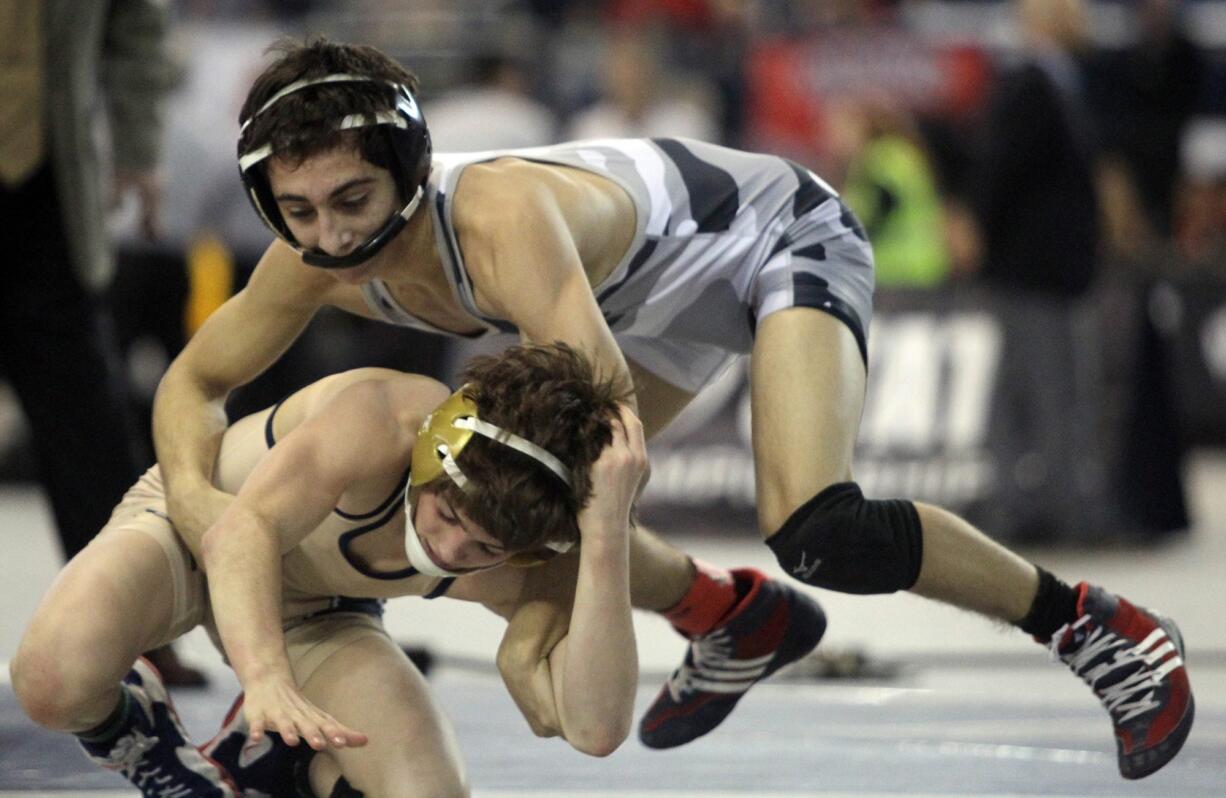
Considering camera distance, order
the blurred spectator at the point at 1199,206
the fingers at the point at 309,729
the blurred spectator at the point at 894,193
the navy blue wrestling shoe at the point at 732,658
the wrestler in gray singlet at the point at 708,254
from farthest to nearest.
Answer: the blurred spectator at the point at 1199,206 → the blurred spectator at the point at 894,193 → the navy blue wrestling shoe at the point at 732,658 → the wrestler in gray singlet at the point at 708,254 → the fingers at the point at 309,729

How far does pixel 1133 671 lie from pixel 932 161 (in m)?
5.73

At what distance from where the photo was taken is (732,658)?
139 inches

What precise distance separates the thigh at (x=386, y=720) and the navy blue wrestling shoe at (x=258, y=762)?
18 centimetres

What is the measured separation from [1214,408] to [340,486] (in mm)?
6749

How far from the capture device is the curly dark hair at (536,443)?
2.60 metres

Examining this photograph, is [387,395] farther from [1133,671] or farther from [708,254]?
[1133,671]

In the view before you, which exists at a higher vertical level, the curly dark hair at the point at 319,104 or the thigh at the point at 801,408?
the curly dark hair at the point at 319,104

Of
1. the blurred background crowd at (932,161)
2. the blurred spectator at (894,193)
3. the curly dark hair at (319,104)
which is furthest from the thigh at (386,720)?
the blurred spectator at (894,193)

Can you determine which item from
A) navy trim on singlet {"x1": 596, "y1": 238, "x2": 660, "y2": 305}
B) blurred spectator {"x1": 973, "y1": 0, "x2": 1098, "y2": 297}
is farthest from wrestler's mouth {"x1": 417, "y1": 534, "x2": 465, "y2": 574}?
blurred spectator {"x1": 973, "y1": 0, "x2": 1098, "y2": 297}

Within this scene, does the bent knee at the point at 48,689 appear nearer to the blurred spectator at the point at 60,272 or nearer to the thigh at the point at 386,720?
the thigh at the point at 386,720

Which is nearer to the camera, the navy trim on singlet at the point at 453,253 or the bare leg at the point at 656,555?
the navy trim on singlet at the point at 453,253

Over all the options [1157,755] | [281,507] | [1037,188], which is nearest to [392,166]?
[281,507]

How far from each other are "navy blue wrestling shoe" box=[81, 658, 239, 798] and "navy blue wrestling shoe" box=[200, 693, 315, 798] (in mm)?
89

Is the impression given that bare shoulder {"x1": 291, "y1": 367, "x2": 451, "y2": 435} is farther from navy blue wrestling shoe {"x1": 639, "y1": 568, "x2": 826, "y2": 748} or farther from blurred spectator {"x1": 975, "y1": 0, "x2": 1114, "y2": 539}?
blurred spectator {"x1": 975, "y1": 0, "x2": 1114, "y2": 539}
